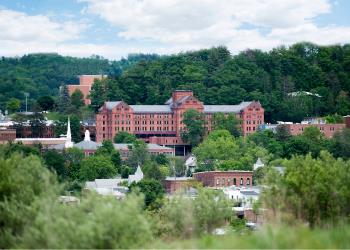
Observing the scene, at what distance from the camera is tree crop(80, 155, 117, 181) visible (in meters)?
88.6

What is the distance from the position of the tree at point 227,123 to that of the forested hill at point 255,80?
8.86 metres

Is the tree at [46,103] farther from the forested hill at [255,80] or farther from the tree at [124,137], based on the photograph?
the tree at [124,137]

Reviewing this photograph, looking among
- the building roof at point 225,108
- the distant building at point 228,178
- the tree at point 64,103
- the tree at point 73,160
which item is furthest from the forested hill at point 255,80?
the distant building at point 228,178

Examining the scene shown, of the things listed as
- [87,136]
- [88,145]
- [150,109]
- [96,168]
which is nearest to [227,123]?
[150,109]

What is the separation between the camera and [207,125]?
11250 cm

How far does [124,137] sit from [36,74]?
2938 inches

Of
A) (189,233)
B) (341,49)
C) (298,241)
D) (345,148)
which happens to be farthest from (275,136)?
(298,241)

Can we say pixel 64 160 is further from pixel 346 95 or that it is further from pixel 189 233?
pixel 189 233

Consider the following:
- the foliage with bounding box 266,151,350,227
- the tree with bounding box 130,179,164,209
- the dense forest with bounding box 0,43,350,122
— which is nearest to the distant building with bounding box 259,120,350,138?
the dense forest with bounding box 0,43,350,122

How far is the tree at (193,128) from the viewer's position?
359ft

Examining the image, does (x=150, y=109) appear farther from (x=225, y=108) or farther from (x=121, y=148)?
(x=121, y=148)

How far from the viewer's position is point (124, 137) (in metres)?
108

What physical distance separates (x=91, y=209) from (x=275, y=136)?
75792 millimetres

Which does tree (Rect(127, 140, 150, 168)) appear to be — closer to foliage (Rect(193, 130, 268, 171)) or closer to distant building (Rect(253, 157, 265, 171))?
foliage (Rect(193, 130, 268, 171))
